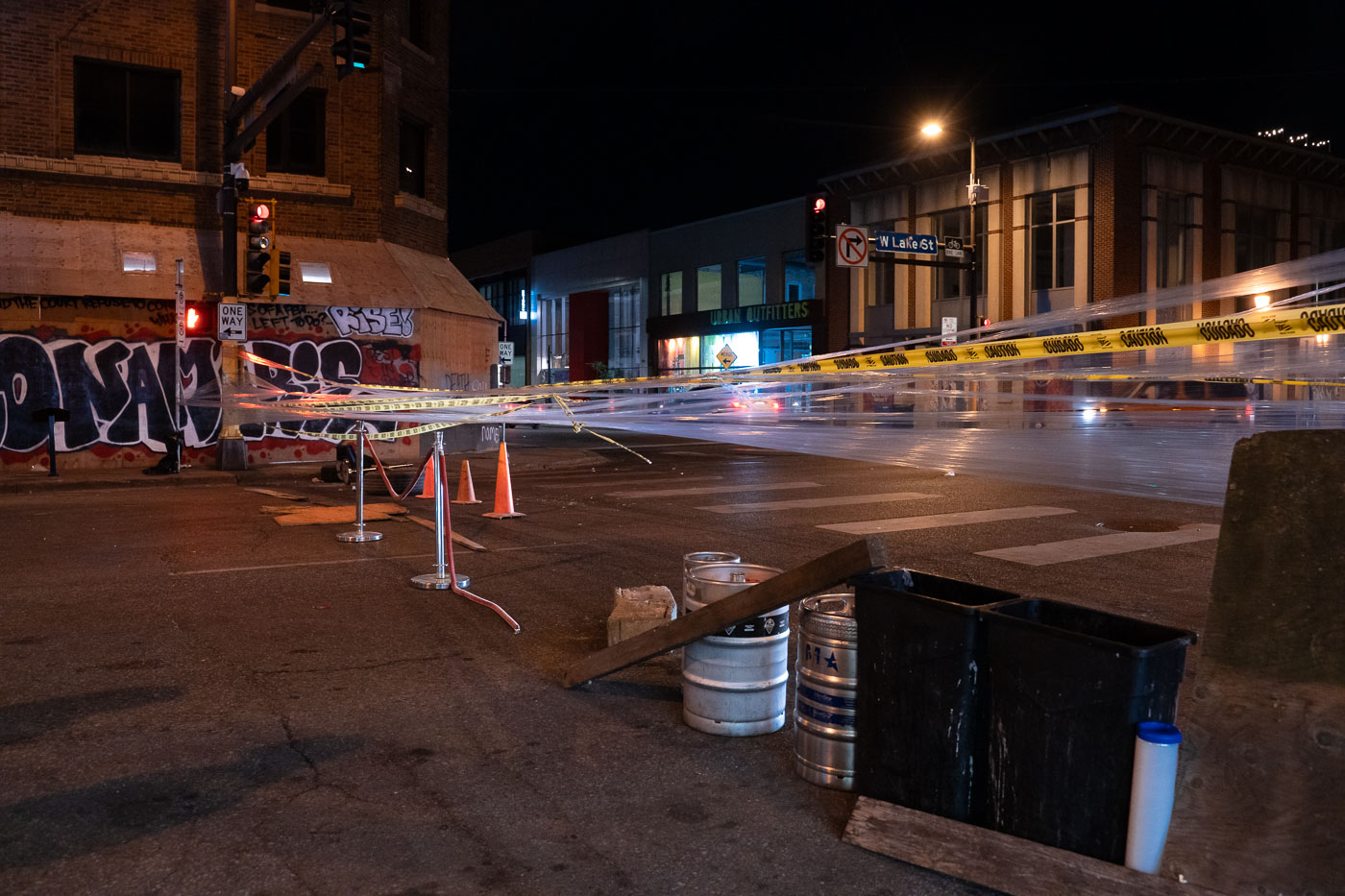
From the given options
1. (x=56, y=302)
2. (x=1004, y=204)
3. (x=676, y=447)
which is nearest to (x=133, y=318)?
(x=56, y=302)

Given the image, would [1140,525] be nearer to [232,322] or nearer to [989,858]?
[989,858]

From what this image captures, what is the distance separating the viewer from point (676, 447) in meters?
26.0

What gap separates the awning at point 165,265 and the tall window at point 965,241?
21.4 m

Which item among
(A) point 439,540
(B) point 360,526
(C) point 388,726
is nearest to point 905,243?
(B) point 360,526

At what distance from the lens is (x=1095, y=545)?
33.6 feet

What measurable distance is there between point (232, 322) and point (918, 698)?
639 inches

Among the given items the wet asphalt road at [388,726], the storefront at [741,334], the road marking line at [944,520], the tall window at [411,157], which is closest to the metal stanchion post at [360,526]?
the wet asphalt road at [388,726]

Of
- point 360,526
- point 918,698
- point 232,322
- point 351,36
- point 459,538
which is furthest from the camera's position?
point 232,322

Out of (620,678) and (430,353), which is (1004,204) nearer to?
(430,353)

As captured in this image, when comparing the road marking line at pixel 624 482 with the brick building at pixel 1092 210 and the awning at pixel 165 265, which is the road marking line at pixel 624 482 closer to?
the awning at pixel 165 265

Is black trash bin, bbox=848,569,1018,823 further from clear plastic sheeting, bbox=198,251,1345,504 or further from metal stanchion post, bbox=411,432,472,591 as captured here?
metal stanchion post, bbox=411,432,472,591

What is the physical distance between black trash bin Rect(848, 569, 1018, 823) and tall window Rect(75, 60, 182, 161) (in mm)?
18918

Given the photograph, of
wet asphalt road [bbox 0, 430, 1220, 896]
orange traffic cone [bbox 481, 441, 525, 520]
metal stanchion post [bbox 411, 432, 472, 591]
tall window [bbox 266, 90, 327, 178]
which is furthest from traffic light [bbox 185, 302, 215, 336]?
metal stanchion post [bbox 411, 432, 472, 591]

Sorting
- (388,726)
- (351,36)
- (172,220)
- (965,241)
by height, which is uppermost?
(965,241)
